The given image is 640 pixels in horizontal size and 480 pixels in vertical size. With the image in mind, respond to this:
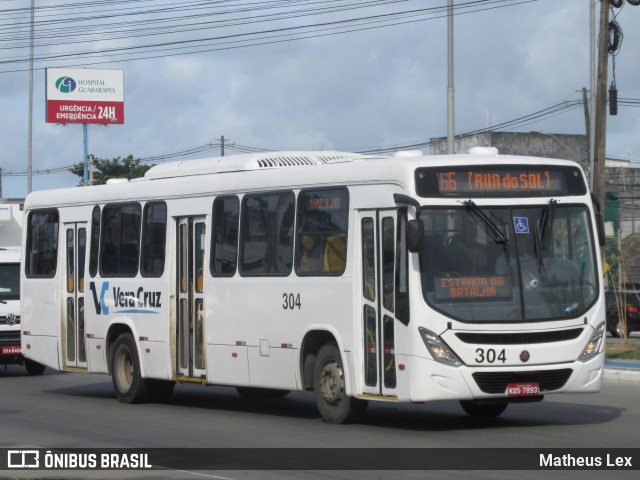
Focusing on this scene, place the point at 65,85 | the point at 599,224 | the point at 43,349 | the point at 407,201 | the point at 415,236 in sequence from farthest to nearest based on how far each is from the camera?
the point at 65,85 < the point at 43,349 < the point at 599,224 < the point at 407,201 < the point at 415,236

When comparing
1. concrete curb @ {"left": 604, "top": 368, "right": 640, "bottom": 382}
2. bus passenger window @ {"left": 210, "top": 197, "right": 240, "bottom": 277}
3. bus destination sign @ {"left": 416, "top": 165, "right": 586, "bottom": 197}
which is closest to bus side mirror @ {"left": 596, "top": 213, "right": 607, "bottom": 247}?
bus destination sign @ {"left": 416, "top": 165, "right": 586, "bottom": 197}

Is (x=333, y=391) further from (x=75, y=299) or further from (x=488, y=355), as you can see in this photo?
(x=75, y=299)

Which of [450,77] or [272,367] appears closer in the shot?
[272,367]

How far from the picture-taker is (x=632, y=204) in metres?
68.6

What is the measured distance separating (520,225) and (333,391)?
291cm

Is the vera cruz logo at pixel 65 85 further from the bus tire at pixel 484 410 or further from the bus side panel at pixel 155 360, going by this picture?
the bus tire at pixel 484 410

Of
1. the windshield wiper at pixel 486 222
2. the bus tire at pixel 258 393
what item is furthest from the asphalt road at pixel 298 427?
the windshield wiper at pixel 486 222

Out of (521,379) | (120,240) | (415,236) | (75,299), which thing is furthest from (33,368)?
(521,379)

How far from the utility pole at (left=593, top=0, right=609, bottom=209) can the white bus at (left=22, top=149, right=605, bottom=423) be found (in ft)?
41.6

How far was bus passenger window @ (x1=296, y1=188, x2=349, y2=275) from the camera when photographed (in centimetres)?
1458

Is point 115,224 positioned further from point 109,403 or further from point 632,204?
point 632,204

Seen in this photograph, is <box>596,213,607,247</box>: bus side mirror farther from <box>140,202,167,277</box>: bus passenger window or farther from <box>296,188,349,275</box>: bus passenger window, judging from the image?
<box>140,202,167,277</box>: bus passenger window

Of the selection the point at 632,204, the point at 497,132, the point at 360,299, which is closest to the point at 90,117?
the point at 497,132

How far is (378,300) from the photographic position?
13922mm
